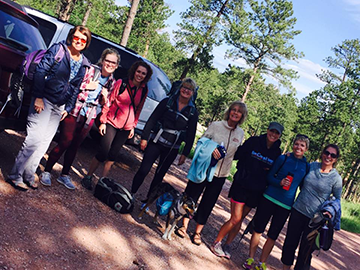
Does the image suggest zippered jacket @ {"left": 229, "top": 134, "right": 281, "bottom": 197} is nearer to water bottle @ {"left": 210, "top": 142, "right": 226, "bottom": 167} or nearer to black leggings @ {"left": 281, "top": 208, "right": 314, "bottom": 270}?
water bottle @ {"left": 210, "top": 142, "right": 226, "bottom": 167}

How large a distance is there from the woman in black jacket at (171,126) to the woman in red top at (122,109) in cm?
29

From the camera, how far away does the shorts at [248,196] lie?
15.6 feet

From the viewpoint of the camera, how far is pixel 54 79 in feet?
12.5

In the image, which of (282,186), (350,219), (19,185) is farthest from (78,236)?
(350,219)

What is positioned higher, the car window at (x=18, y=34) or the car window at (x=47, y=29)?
the car window at (x=47, y=29)

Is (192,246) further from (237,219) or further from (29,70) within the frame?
(29,70)

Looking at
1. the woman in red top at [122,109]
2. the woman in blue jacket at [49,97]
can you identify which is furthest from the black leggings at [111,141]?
the woman in blue jacket at [49,97]

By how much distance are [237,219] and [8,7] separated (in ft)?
13.5

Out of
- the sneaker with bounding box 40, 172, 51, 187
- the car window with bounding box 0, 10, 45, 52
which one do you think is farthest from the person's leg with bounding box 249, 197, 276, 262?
the car window with bounding box 0, 10, 45, 52

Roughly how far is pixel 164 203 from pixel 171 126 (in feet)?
3.64

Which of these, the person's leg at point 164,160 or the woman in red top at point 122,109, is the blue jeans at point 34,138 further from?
the person's leg at point 164,160

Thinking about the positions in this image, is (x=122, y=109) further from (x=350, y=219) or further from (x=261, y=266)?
(x=350, y=219)

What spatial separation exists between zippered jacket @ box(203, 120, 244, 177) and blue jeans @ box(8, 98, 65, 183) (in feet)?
6.94

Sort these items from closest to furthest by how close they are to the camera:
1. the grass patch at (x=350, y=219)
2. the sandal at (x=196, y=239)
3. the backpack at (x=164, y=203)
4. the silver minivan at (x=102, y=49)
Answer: the backpack at (x=164, y=203), the sandal at (x=196, y=239), the silver minivan at (x=102, y=49), the grass patch at (x=350, y=219)
